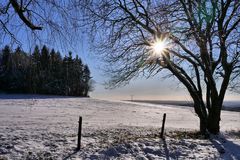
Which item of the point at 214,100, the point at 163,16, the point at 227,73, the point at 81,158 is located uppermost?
the point at 163,16

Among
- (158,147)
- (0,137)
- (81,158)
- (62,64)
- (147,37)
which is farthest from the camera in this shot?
(147,37)

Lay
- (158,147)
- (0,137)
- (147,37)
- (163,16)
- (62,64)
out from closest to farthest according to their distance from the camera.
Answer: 1. (62,64)
2. (163,16)
3. (158,147)
4. (0,137)
5. (147,37)

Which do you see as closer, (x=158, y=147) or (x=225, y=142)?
(x=158, y=147)

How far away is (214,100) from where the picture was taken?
1606cm

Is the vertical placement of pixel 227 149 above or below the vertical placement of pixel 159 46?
below

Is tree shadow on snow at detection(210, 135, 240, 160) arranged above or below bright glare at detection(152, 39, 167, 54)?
below

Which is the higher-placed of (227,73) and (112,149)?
(227,73)

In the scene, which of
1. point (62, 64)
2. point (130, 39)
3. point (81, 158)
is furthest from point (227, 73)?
point (62, 64)

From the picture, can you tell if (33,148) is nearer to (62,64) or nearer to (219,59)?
(62,64)

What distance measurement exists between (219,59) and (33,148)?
431 inches

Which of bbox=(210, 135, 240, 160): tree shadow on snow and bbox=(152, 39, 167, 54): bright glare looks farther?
bbox=(152, 39, 167, 54): bright glare

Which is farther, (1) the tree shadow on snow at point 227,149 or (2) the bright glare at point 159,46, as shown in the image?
(2) the bright glare at point 159,46

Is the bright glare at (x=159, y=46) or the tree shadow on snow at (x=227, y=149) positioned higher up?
the bright glare at (x=159, y=46)

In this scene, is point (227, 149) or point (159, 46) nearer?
point (227, 149)
